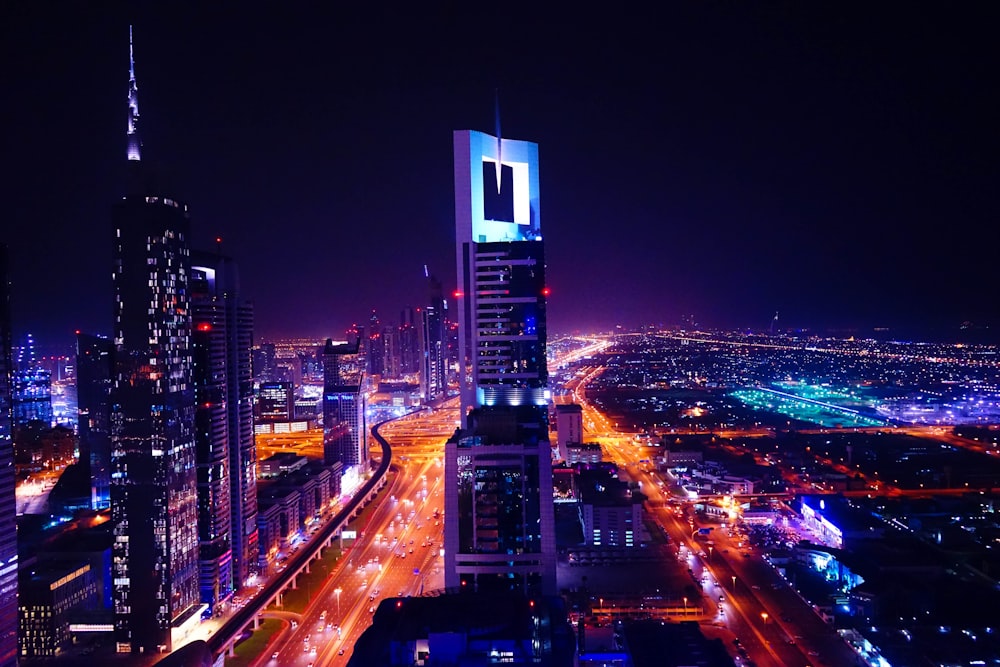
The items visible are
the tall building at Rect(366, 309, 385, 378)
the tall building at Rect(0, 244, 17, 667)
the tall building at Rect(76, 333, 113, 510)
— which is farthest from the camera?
A: the tall building at Rect(366, 309, 385, 378)

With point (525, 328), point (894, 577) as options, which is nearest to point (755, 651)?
point (894, 577)

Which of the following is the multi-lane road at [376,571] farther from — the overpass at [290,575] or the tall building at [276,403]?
the tall building at [276,403]

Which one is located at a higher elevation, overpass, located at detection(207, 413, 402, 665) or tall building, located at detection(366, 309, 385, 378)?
tall building, located at detection(366, 309, 385, 378)

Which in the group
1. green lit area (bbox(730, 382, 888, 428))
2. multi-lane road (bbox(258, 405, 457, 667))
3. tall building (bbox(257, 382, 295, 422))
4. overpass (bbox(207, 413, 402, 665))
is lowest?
multi-lane road (bbox(258, 405, 457, 667))

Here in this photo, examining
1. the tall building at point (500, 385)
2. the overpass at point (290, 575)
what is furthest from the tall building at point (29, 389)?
the tall building at point (500, 385)

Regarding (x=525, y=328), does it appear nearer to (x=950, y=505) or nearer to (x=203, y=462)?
(x=203, y=462)

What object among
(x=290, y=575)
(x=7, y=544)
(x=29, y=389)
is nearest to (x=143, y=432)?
(x=7, y=544)

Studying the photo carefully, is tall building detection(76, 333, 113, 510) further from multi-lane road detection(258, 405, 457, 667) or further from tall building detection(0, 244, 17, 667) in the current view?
tall building detection(0, 244, 17, 667)

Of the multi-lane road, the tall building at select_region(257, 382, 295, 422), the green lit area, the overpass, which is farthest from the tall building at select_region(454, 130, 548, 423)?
the tall building at select_region(257, 382, 295, 422)
